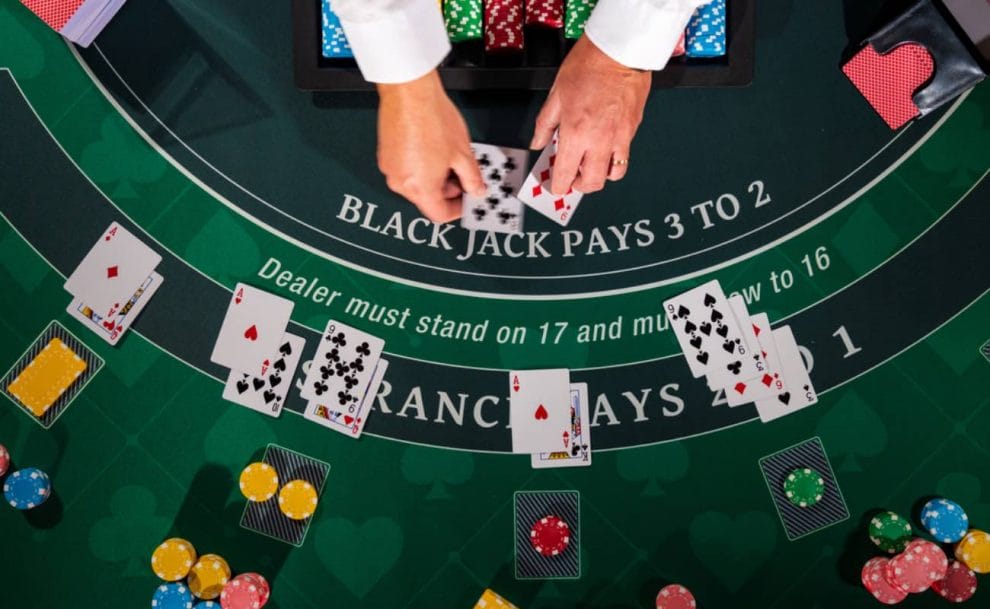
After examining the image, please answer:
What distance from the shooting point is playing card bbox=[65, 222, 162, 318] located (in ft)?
9.38

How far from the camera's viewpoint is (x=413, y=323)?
287 centimetres

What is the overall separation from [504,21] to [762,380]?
1324 millimetres

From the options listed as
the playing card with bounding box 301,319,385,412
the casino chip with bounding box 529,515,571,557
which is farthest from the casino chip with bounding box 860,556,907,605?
the playing card with bounding box 301,319,385,412

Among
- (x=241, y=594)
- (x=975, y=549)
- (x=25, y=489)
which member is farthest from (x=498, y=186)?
(x=975, y=549)

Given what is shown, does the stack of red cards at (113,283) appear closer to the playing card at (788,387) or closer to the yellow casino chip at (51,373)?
the yellow casino chip at (51,373)

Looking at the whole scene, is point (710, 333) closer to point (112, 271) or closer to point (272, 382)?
point (272, 382)

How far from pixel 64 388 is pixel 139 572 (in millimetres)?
619

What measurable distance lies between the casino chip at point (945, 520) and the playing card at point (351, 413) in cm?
173

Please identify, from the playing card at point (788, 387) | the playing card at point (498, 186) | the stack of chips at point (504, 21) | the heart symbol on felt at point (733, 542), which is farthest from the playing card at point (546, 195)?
the heart symbol on felt at point (733, 542)

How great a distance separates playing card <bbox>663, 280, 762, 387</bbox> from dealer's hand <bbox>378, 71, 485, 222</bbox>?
0.80 m

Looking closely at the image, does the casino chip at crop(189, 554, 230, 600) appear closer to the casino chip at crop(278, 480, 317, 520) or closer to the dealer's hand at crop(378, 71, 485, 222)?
the casino chip at crop(278, 480, 317, 520)

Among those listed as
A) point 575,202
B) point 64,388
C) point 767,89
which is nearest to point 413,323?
point 575,202

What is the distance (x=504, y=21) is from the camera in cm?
264

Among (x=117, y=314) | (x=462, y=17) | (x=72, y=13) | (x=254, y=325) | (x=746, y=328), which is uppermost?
(x=462, y=17)
